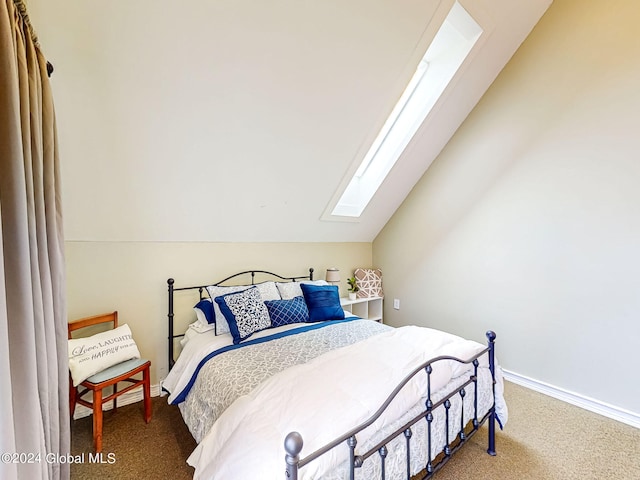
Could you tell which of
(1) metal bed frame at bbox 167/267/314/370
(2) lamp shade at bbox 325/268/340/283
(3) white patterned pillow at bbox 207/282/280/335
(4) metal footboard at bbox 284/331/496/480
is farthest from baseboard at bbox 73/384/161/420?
(4) metal footboard at bbox 284/331/496/480

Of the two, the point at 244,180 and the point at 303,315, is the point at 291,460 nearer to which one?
the point at 303,315

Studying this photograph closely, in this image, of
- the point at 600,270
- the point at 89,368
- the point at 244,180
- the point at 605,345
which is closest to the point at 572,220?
the point at 600,270

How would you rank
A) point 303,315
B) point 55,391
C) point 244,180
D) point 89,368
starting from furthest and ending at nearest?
point 303,315, point 244,180, point 89,368, point 55,391

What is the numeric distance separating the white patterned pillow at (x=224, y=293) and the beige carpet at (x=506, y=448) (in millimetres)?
776

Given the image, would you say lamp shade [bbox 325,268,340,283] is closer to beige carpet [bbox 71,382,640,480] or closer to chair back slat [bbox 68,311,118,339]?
beige carpet [bbox 71,382,640,480]

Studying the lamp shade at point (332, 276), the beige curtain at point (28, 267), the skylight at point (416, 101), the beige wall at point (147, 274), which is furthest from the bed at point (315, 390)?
the skylight at point (416, 101)

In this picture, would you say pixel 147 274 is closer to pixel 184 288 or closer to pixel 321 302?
pixel 184 288

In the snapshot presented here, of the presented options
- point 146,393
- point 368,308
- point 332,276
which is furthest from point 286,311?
point 368,308

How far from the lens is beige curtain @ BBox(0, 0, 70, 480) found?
79 cm

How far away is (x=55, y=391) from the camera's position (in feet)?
3.60

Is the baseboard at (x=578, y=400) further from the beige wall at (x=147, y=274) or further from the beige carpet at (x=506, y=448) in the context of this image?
the beige wall at (x=147, y=274)

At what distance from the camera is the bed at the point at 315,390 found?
47.5 inches

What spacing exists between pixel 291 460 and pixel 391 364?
0.94 meters

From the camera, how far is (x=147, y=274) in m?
2.65
